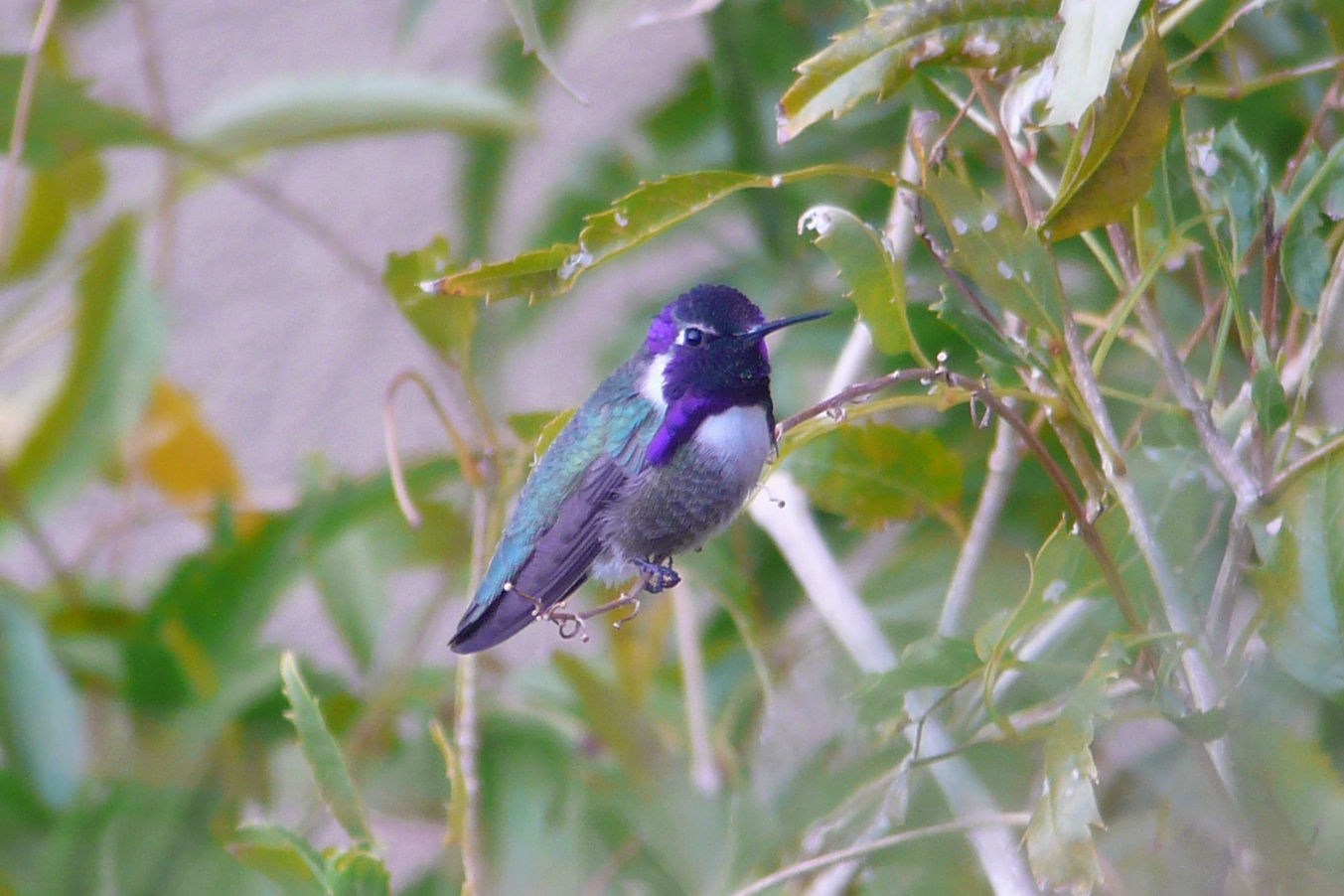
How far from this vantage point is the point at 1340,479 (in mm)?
472

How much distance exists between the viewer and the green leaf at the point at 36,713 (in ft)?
3.43

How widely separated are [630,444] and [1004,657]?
0.59 feet

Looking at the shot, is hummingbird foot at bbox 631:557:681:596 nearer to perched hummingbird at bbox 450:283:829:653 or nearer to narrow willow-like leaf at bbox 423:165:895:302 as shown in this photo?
perched hummingbird at bbox 450:283:829:653

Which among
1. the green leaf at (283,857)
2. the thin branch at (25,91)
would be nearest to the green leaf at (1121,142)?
the green leaf at (283,857)

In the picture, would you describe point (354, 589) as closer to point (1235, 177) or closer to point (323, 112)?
point (323, 112)

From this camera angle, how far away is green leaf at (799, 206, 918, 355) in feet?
1.46

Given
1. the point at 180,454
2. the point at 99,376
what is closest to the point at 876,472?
the point at 99,376

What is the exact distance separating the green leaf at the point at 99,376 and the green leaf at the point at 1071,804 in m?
1.03

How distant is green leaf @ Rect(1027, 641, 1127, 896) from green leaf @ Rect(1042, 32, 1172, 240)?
0.53ft

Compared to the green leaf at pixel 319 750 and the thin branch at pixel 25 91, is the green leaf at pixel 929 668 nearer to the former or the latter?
the green leaf at pixel 319 750

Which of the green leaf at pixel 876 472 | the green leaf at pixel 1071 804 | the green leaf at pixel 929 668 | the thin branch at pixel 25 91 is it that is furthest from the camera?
the thin branch at pixel 25 91

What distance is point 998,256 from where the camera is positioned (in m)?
0.46

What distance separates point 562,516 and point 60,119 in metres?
0.68

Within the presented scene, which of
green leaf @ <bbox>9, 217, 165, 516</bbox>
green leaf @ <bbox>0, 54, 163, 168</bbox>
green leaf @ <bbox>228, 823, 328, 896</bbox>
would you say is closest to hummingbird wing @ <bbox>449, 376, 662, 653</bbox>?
green leaf @ <bbox>228, 823, 328, 896</bbox>
